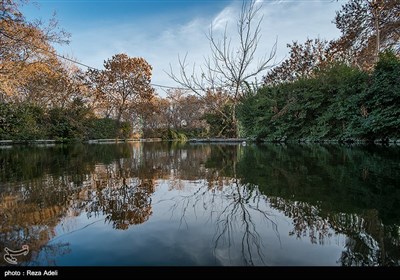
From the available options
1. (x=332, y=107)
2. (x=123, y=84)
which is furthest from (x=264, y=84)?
(x=123, y=84)

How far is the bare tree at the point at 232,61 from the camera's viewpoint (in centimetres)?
1014

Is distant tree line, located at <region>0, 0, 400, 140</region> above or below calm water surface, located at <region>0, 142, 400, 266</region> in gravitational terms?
above

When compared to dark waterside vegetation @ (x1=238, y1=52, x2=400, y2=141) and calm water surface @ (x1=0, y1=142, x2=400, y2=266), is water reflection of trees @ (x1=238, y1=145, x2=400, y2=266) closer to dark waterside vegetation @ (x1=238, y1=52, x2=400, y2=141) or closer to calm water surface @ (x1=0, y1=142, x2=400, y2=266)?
calm water surface @ (x1=0, y1=142, x2=400, y2=266)

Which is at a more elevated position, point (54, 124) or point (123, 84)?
point (123, 84)

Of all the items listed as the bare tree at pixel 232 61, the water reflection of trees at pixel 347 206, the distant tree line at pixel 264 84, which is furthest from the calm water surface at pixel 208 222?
the bare tree at pixel 232 61

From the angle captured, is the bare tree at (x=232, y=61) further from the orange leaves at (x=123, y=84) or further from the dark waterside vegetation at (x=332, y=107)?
the orange leaves at (x=123, y=84)

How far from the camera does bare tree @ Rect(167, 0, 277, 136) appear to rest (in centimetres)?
1014

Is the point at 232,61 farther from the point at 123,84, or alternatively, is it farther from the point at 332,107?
the point at 123,84

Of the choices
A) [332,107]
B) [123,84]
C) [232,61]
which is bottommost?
[332,107]

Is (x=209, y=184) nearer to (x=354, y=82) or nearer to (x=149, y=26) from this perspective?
(x=354, y=82)

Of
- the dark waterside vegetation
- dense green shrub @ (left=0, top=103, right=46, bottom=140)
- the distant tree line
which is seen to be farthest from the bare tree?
dense green shrub @ (left=0, top=103, right=46, bottom=140)

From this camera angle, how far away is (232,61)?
10.7 m

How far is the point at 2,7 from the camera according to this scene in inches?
367
